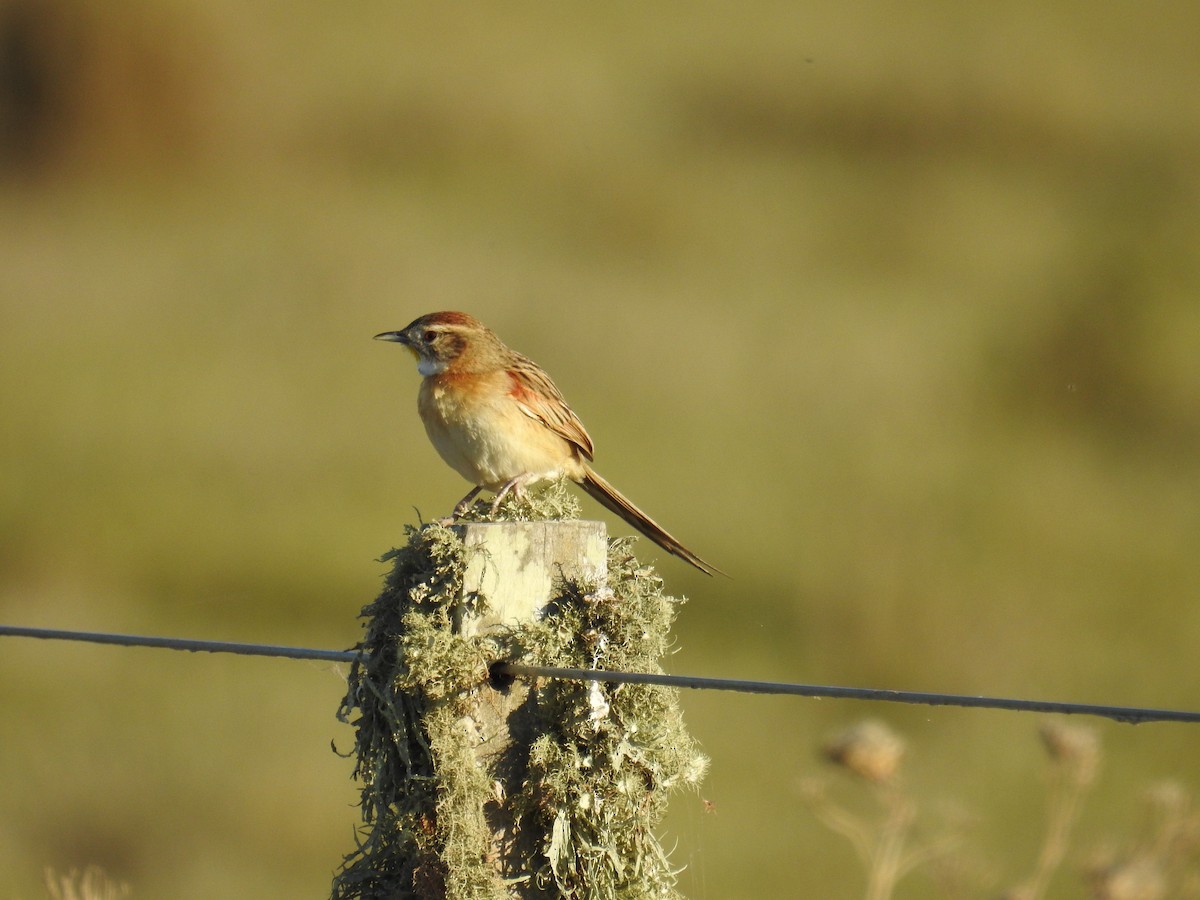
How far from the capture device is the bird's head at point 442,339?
18.4 ft

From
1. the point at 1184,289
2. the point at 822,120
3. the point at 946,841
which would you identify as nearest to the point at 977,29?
the point at 822,120

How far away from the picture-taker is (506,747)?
10.7 ft

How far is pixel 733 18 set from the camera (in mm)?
21484

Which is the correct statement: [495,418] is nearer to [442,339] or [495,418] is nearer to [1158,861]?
[442,339]

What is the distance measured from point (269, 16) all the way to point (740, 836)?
1407 cm

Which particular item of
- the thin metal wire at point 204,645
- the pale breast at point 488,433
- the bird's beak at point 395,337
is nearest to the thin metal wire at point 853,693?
the thin metal wire at point 204,645

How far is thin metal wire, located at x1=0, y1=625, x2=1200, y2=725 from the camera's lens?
264 centimetres

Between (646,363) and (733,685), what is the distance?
12240mm

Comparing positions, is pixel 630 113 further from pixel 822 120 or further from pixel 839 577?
pixel 839 577

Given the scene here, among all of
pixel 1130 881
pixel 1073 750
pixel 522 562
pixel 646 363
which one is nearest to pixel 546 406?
pixel 522 562

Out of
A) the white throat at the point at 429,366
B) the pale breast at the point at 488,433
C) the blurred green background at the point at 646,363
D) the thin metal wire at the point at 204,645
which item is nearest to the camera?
the thin metal wire at the point at 204,645

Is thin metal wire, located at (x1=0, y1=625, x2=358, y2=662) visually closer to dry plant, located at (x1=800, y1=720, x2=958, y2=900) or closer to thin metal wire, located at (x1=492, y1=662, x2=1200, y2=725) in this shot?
thin metal wire, located at (x1=492, y1=662, x2=1200, y2=725)

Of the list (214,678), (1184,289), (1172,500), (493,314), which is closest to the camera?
(214,678)

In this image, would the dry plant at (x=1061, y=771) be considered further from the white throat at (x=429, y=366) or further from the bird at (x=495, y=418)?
the white throat at (x=429, y=366)
